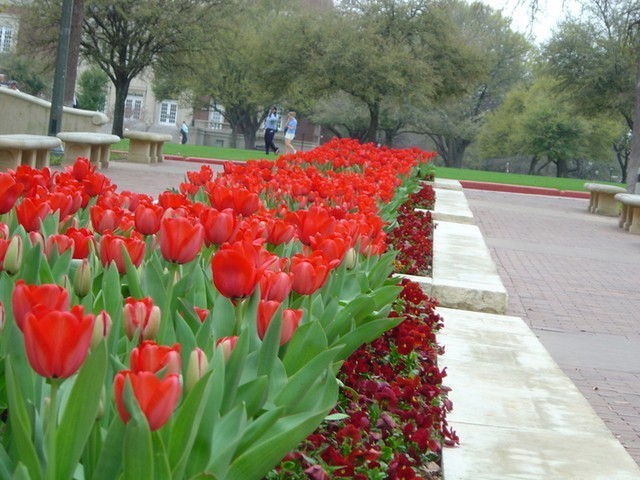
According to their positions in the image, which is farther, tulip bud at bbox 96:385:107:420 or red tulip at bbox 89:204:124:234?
red tulip at bbox 89:204:124:234

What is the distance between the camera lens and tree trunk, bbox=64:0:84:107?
26016mm

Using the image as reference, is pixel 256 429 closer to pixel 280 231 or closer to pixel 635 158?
pixel 280 231

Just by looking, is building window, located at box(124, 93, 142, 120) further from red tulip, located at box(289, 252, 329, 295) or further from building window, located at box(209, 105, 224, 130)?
red tulip, located at box(289, 252, 329, 295)

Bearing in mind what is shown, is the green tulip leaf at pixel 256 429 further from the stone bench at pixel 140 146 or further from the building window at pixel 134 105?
the building window at pixel 134 105

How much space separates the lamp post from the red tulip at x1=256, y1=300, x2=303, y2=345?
17364 millimetres

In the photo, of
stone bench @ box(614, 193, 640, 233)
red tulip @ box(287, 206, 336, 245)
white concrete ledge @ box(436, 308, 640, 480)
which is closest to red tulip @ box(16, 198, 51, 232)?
red tulip @ box(287, 206, 336, 245)

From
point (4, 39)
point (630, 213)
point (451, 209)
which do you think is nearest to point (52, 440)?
Result: point (451, 209)

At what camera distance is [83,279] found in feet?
8.64

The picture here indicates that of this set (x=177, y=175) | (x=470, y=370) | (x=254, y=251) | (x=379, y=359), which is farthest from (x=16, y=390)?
(x=177, y=175)

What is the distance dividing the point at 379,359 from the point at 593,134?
207 feet

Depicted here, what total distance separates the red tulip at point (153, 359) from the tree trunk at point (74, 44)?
2468 cm

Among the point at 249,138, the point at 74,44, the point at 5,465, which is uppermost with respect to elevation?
the point at 74,44

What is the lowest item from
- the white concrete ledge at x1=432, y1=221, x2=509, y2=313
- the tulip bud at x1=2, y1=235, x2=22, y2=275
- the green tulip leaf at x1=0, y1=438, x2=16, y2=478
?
the white concrete ledge at x1=432, y1=221, x2=509, y2=313

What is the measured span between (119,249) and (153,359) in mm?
1307
